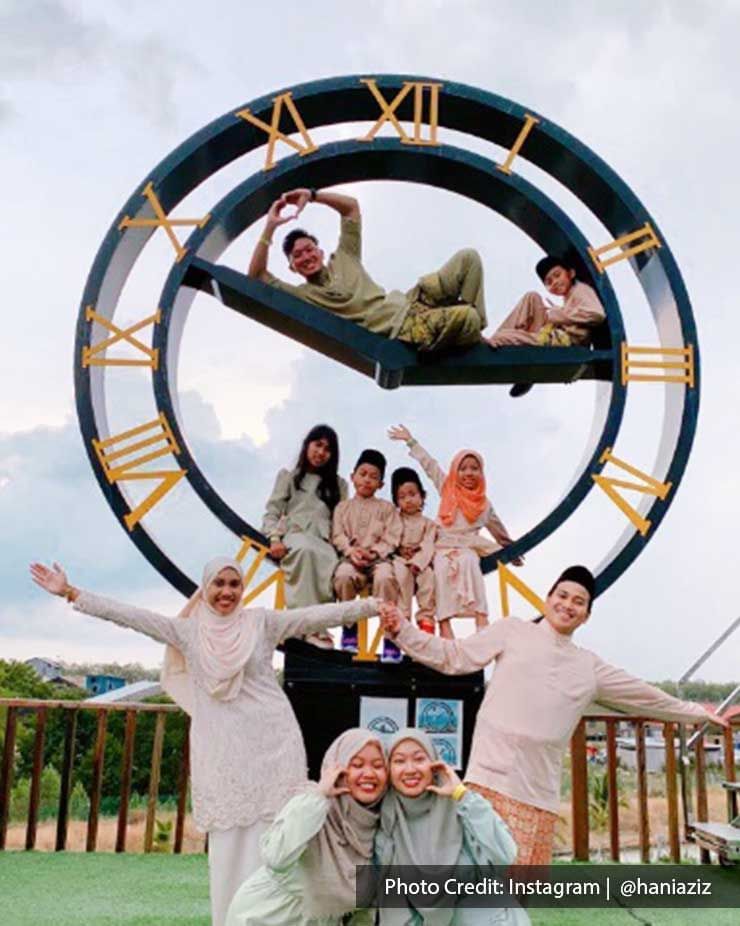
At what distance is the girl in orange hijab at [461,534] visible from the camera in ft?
13.8

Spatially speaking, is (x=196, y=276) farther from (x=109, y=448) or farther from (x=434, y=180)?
(x=434, y=180)

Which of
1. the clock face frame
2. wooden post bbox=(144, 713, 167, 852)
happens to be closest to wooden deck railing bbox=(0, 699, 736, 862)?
wooden post bbox=(144, 713, 167, 852)

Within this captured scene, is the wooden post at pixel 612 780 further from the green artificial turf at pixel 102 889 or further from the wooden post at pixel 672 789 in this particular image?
the green artificial turf at pixel 102 889

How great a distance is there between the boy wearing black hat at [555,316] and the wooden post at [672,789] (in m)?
2.40

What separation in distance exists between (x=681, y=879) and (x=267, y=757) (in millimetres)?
2615

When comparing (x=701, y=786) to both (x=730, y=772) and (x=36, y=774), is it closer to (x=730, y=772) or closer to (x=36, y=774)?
(x=730, y=772)

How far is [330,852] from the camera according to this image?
95.3 inches

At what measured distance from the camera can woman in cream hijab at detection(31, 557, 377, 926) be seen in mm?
3141

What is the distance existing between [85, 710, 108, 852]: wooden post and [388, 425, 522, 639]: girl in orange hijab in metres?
2.47

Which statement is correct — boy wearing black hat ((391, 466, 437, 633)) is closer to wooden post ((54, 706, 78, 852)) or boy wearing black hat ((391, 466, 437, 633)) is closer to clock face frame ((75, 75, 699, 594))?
clock face frame ((75, 75, 699, 594))

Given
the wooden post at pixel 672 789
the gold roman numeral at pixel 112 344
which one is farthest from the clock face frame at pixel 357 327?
the wooden post at pixel 672 789

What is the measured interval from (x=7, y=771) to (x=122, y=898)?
1.68 metres

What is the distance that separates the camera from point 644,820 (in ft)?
18.7

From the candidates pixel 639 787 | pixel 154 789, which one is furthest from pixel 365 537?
pixel 639 787
